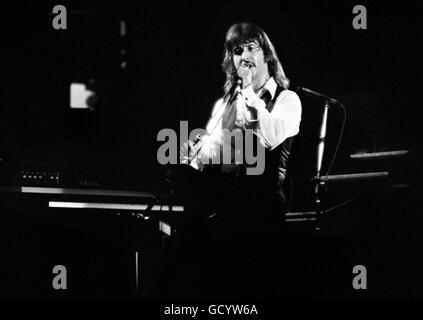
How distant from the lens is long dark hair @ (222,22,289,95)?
3.48 meters

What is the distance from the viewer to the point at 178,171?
3457 mm

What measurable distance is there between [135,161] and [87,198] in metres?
0.30

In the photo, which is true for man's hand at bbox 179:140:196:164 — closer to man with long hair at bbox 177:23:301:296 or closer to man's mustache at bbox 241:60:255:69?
man with long hair at bbox 177:23:301:296

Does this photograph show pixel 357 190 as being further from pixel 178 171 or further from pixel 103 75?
pixel 103 75

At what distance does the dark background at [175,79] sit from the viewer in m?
3.46

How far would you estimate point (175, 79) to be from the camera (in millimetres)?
3482

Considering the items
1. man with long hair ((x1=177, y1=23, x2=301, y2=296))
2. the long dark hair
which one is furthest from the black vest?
the long dark hair

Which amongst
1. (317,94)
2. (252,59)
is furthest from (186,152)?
(317,94)

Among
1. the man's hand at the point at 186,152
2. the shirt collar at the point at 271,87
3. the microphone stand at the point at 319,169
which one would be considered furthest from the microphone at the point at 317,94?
the man's hand at the point at 186,152

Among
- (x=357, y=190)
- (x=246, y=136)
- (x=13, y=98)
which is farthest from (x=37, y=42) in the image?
(x=357, y=190)

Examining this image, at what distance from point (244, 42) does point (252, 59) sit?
0.10 m

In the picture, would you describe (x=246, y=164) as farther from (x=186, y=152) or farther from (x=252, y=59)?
(x=252, y=59)
